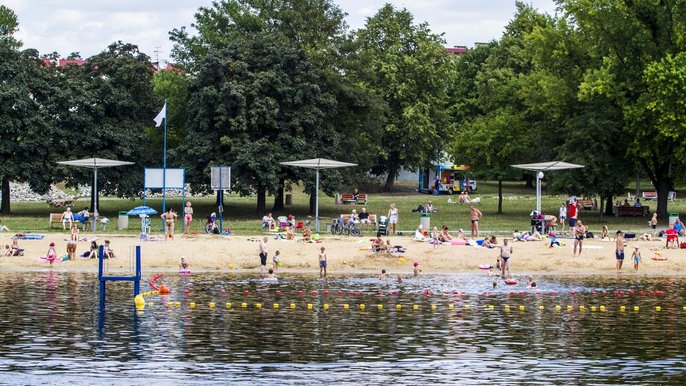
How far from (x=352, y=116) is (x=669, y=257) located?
96.8ft

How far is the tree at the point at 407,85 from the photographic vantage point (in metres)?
87.1

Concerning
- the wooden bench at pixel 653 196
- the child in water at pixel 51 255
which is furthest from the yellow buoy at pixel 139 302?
the wooden bench at pixel 653 196

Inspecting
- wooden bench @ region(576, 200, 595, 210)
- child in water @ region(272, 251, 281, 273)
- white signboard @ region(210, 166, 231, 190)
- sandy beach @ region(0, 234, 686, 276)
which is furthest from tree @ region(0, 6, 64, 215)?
wooden bench @ region(576, 200, 595, 210)

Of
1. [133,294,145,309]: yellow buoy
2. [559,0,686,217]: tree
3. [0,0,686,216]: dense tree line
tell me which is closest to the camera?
[133,294,145,309]: yellow buoy

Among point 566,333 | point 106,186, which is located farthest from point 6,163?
point 566,333

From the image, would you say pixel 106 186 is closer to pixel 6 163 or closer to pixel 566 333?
pixel 6 163

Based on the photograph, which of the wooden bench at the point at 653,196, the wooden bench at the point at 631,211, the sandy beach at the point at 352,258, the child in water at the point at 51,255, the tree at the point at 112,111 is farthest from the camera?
the wooden bench at the point at 653,196

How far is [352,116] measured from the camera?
230 ft

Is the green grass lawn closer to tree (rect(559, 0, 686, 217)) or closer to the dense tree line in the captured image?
the dense tree line

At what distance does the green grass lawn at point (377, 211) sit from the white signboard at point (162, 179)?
7.37 feet

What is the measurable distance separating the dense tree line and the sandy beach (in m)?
14.5

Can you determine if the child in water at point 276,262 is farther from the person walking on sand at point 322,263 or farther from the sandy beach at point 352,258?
the person walking on sand at point 322,263

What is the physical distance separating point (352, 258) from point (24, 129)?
27168 millimetres

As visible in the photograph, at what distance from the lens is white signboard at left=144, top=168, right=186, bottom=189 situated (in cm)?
5277
